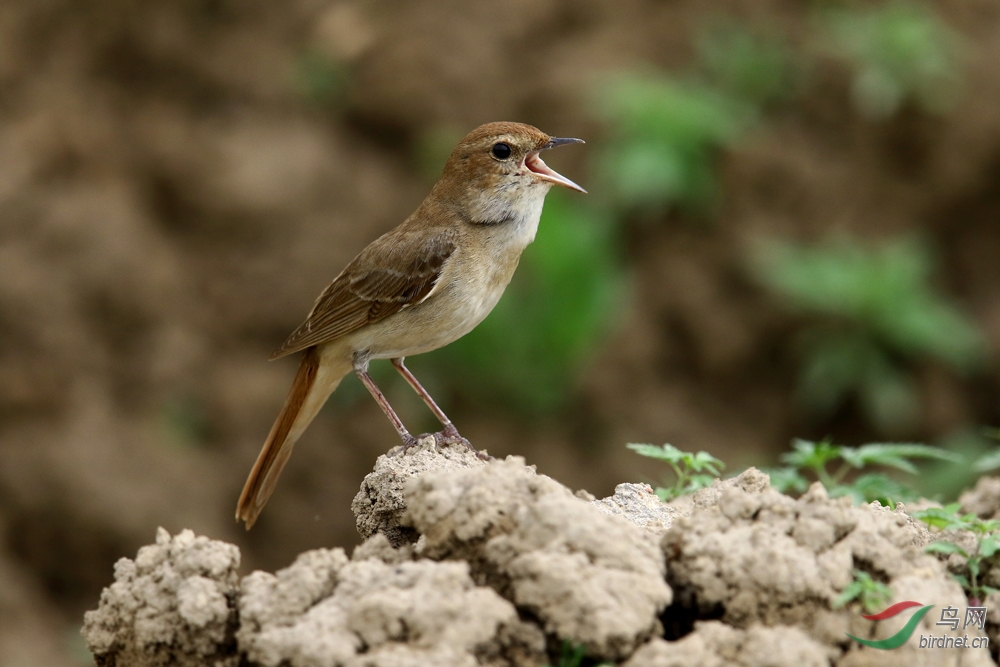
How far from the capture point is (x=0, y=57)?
8086 mm

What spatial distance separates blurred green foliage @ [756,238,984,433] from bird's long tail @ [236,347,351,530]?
13.3 ft

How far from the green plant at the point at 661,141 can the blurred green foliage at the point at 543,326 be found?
0.59 metres

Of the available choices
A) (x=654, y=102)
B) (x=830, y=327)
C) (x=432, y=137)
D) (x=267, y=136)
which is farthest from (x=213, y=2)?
(x=830, y=327)

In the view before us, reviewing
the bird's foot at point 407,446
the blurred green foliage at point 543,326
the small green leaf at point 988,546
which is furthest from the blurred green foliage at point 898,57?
the small green leaf at point 988,546

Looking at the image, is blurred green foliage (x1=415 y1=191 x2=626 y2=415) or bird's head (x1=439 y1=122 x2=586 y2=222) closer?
bird's head (x1=439 y1=122 x2=586 y2=222)

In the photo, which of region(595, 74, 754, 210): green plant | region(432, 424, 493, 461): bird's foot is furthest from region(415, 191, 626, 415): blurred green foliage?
region(432, 424, 493, 461): bird's foot

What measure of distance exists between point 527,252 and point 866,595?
16.4 feet

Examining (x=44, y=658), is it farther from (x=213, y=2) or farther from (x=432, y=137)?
(x=213, y=2)

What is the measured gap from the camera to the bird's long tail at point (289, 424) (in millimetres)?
4672

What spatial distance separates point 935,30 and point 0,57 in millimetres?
6676

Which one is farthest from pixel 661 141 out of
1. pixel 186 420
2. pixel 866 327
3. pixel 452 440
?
pixel 452 440

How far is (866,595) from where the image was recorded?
277cm

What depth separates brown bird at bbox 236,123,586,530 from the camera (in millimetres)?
4574

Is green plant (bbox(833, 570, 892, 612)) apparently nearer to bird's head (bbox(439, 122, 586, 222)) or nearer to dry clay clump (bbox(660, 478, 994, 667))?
dry clay clump (bbox(660, 478, 994, 667))
